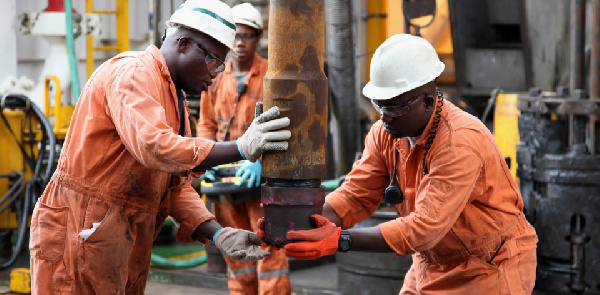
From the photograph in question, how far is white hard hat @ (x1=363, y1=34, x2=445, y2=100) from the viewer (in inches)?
127

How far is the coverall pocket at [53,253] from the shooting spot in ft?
10.8

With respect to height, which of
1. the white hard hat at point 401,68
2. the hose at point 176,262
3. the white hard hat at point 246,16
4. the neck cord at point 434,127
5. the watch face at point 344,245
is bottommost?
the hose at point 176,262

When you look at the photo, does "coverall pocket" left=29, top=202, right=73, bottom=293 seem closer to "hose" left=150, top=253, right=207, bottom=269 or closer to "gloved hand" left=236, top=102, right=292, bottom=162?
"gloved hand" left=236, top=102, right=292, bottom=162

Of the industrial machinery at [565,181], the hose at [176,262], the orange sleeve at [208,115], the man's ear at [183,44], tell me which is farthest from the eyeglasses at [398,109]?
the hose at [176,262]

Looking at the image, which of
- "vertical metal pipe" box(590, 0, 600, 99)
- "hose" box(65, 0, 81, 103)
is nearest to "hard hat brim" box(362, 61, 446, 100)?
"vertical metal pipe" box(590, 0, 600, 99)

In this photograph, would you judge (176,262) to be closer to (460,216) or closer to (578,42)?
(578,42)

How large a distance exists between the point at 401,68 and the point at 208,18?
726mm

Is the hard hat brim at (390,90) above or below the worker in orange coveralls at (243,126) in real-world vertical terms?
above

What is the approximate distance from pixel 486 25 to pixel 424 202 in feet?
20.4

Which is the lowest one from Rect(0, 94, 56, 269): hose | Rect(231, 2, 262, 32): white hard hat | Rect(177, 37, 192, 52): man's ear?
Rect(0, 94, 56, 269): hose

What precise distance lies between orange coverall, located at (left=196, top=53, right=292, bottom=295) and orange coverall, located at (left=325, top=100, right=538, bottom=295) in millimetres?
1835

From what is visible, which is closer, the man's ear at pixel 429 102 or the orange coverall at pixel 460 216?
the orange coverall at pixel 460 216

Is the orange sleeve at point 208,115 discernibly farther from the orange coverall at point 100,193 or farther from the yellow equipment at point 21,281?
the orange coverall at point 100,193

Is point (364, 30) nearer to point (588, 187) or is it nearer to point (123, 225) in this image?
point (588, 187)
